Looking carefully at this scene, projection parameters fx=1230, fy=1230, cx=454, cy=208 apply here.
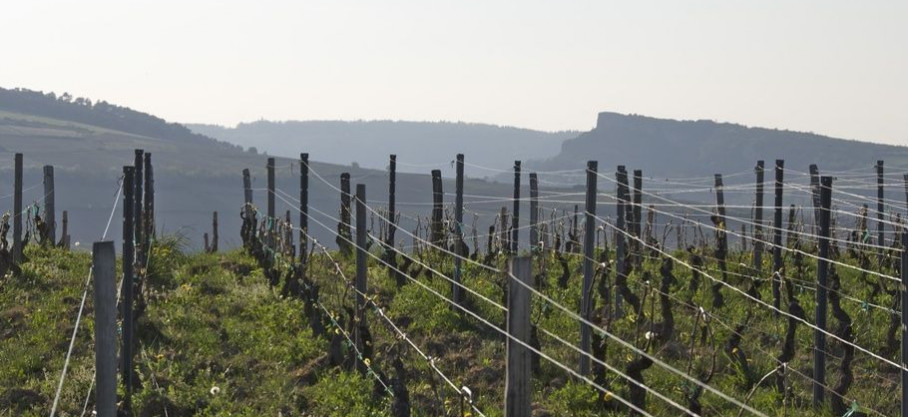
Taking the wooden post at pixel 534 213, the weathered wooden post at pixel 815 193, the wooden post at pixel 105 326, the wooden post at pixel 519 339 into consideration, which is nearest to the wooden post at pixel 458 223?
the wooden post at pixel 534 213

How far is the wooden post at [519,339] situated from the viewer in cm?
689

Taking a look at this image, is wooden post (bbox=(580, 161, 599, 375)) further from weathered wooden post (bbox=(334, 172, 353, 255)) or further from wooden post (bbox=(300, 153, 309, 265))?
wooden post (bbox=(300, 153, 309, 265))

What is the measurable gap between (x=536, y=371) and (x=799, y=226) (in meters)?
10.3

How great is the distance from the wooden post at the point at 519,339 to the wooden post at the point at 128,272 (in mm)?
5474

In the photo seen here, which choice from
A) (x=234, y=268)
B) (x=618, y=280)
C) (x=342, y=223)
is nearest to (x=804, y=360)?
(x=618, y=280)

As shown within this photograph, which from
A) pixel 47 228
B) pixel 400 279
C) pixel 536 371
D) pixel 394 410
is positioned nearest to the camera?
pixel 394 410

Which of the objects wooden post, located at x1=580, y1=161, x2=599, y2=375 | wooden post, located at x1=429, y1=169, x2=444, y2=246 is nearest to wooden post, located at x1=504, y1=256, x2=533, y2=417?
wooden post, located at x1=580, y1=161, x2=599, y2=375

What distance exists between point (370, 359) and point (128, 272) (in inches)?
109

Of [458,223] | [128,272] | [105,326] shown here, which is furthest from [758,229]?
[105,326]

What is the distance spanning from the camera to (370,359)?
42.6 ft

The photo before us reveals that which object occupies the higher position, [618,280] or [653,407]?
[618,280]

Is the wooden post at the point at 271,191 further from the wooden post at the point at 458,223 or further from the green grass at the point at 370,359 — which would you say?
the wooden post at the point at 458,223

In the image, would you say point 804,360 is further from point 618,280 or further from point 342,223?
point 342,223

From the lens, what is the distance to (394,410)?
10984 millimetres
